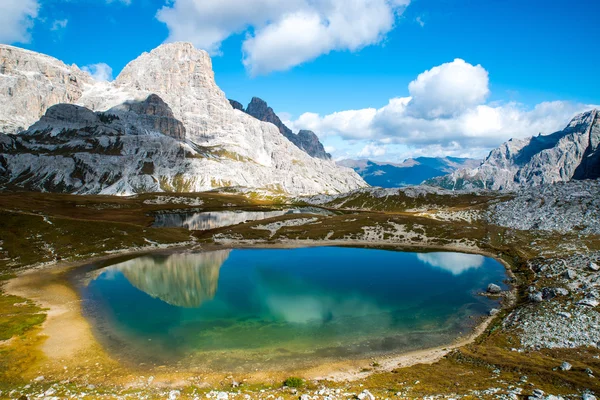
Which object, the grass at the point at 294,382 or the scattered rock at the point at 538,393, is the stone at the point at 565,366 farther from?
the grass at the point at 294,382

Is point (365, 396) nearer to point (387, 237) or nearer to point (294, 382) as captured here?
point (294, 382)

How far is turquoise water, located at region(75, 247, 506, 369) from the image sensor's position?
4009 centimetres

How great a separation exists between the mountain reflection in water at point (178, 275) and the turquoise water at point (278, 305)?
0.22 metres

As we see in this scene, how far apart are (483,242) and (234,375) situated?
94.6 metres

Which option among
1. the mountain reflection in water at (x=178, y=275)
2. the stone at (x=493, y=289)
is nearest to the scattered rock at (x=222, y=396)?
the mountain reflection in water at (x=178, y=275)

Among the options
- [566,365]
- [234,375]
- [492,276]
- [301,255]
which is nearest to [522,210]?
[492,276]

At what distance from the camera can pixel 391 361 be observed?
120ft

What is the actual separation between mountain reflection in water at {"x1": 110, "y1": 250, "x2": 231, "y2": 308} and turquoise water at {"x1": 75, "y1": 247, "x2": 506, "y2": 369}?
225mm

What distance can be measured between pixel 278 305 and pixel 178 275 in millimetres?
31263

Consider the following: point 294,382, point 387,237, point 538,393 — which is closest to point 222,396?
point 294,382

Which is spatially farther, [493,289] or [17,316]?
[493,289]

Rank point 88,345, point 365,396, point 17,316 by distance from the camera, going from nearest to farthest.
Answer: point 365,396, point 88,345, point 17,316

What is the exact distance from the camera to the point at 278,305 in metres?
56.2

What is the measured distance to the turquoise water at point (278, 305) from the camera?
132 ft
